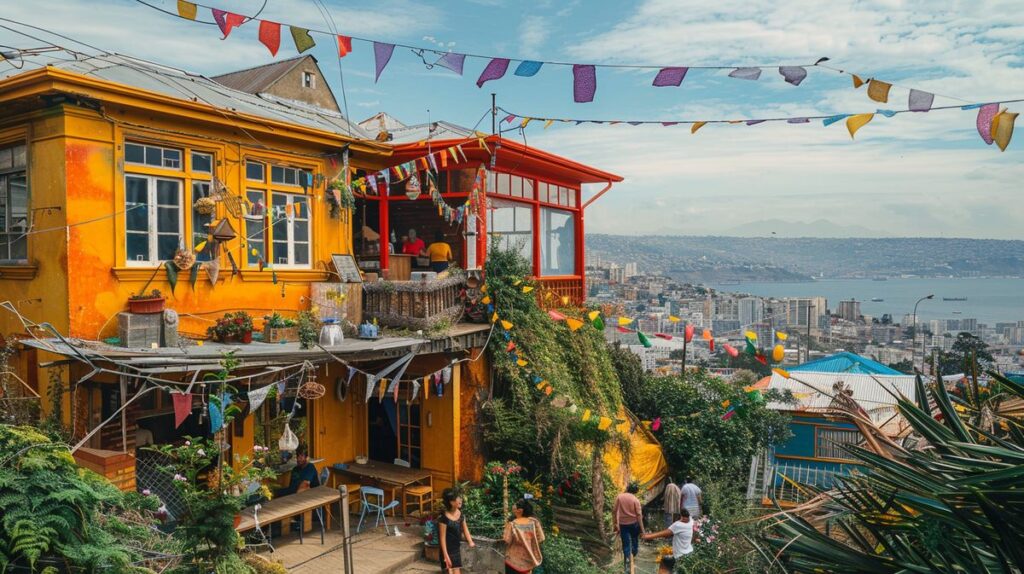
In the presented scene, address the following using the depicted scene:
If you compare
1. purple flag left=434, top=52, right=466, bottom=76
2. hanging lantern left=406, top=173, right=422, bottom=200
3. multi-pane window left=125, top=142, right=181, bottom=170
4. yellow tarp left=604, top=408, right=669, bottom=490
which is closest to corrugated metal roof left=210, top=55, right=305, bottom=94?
hanging lantern left=406, top=173, right=422, bottom=200

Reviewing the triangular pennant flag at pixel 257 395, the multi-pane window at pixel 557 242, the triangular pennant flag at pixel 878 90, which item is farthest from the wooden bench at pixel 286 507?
the triangular pennant flag at pixel 878 90

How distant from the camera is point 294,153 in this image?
1225 cm

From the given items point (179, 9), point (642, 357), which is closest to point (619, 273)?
point (642, 357)

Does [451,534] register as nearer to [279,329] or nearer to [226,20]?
[279,329]

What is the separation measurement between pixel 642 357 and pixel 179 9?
1816cm

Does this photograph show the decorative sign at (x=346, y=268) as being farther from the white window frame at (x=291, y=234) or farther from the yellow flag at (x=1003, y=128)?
the yellow flag at (x=1003, y=128)

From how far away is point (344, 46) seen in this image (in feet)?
28.5

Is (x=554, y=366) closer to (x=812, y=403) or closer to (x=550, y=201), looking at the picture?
(x=550, y=201)

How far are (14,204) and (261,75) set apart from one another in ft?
35.1

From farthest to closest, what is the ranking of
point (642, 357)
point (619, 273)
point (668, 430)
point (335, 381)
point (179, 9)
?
1. point (619, 273)
2. point (642, 357)
3. point (668, 430)
4. point (335, 381)
5. point (179, 9)

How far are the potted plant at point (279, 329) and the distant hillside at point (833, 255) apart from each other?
223ft

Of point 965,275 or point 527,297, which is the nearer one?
point 527,297

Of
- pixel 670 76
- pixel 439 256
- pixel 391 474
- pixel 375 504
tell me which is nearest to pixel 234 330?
pixel 391 474

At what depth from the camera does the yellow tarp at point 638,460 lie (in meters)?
13.3
